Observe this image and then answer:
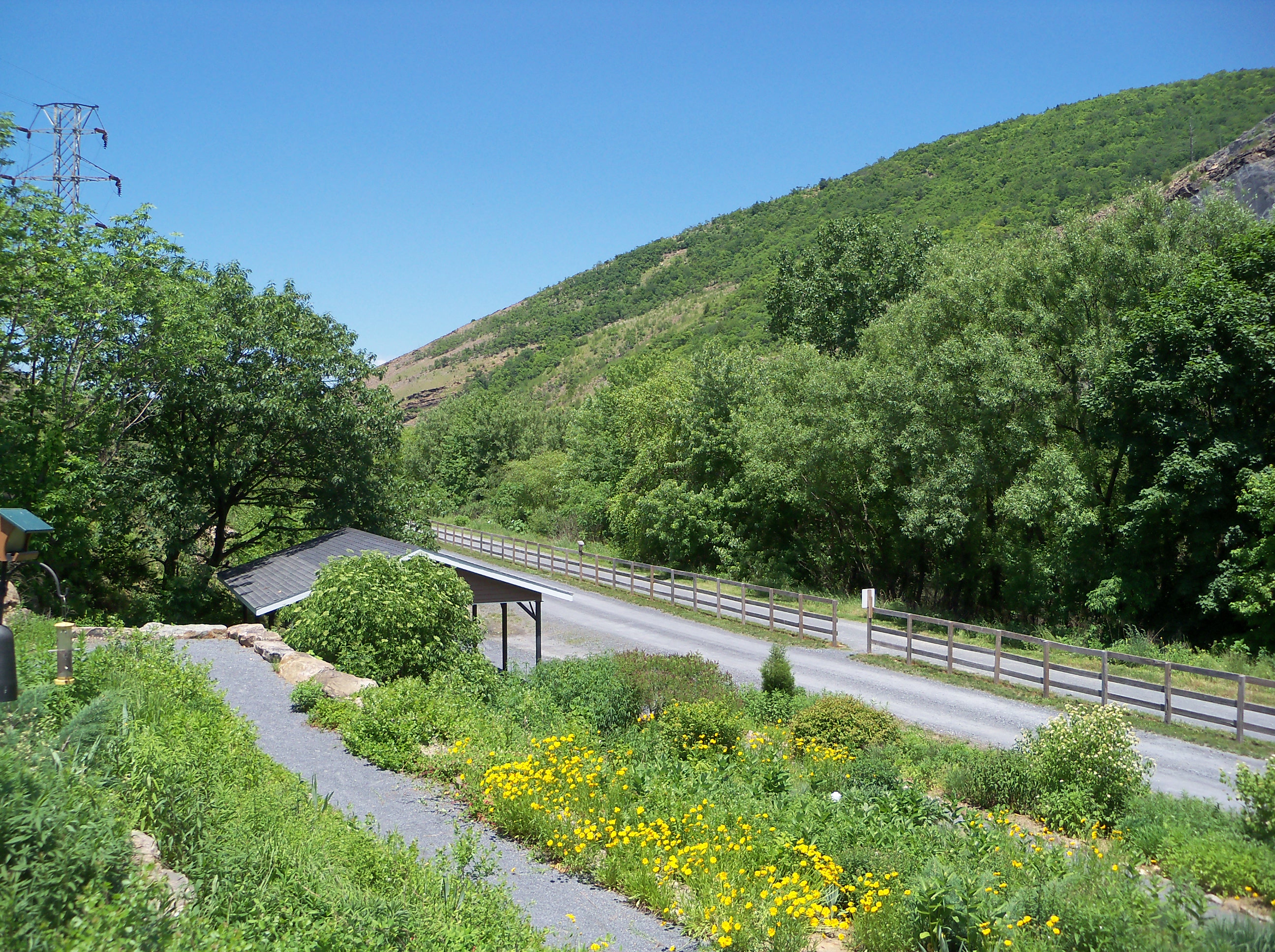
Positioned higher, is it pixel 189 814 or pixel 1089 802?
pixel 189 814

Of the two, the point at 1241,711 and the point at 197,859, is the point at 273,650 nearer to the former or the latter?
the point at 197,859

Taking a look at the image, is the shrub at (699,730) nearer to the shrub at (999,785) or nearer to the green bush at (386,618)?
the shrub at (999,785)

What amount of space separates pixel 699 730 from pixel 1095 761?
4342 millimetres

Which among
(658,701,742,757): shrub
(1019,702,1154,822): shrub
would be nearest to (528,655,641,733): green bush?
(658,701,742,757): shrub

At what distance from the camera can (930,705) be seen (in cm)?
1516

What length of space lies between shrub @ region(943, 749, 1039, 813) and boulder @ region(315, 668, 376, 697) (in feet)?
23.9

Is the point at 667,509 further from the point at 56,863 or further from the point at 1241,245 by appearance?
the point at 56,863

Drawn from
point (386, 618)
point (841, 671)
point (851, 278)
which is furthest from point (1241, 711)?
point (851, 278)

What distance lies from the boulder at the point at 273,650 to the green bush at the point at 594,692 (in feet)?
12.7

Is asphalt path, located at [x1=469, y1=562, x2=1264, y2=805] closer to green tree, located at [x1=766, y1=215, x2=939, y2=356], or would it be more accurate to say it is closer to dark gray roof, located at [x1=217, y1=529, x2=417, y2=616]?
dark gray roof, located at [x1=217, y1=529, x2=417, y2=616]

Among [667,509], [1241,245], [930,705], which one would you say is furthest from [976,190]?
[930,705]

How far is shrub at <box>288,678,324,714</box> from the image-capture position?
35.3 ft

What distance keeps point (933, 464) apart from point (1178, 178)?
41.4 meters

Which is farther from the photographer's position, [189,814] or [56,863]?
[189,814]
